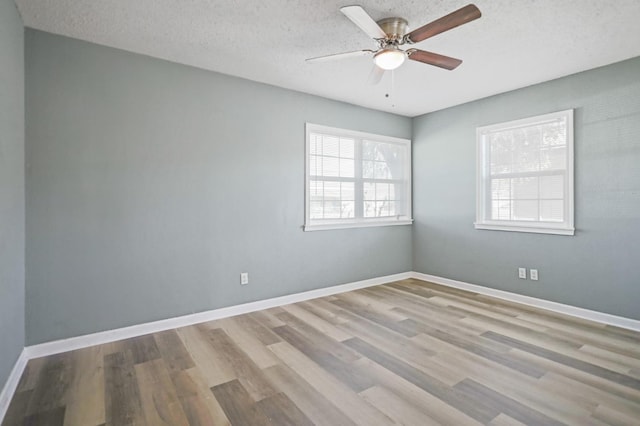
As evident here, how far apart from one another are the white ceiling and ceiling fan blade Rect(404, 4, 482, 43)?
0.79 ft

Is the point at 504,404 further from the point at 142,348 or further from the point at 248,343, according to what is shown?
the point at 142,348

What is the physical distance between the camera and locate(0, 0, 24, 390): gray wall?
6.40 feet

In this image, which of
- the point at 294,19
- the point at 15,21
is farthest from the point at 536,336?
the point at 15,21

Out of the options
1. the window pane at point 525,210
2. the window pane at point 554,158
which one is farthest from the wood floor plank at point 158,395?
the window pane at point 554,158

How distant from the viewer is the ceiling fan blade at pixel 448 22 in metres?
1.86

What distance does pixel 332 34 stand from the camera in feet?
8.62

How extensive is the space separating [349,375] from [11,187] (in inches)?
103

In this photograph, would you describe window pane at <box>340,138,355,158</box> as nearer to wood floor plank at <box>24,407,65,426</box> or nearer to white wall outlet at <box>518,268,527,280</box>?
white wall outlet at <box>518,268,527,280</box>

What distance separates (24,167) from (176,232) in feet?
4.04

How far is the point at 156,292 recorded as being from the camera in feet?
10.0

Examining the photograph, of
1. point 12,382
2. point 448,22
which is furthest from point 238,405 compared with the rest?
point 448,22

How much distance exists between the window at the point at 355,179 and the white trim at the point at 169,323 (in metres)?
0.86

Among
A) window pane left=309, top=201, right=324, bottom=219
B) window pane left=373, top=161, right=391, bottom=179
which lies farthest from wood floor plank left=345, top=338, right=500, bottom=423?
window pane left=373, top=161, right=391, bottom=179

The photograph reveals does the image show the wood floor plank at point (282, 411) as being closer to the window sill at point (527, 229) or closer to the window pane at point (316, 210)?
the window pane at point (316, 210)
